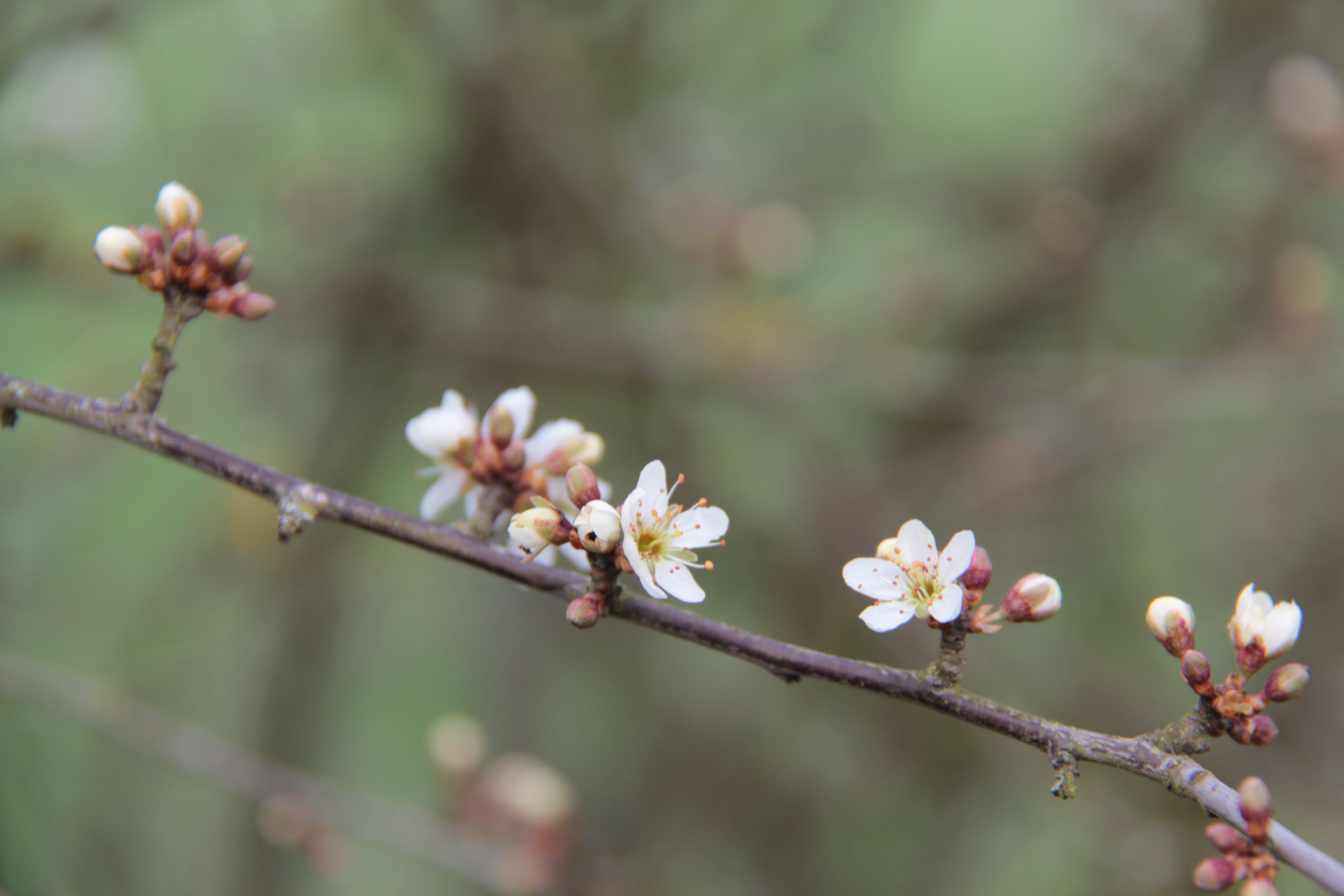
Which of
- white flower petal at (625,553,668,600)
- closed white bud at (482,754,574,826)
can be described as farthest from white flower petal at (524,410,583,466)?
closed white bud at (482,754,574,826)

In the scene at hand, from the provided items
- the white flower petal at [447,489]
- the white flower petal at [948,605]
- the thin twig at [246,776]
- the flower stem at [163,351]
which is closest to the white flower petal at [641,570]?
the white flower petal at [948,605]

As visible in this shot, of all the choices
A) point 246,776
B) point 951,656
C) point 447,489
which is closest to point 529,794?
point 246,776

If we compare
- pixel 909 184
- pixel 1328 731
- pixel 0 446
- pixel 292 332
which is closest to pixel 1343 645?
pixel 1328 731

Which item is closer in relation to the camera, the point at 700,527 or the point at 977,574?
the point at 977,574

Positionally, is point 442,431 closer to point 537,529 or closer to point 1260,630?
point 537,529

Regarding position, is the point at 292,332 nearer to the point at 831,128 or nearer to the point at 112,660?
the point at 112,660

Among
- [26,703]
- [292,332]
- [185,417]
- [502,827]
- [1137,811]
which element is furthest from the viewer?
[185,417]

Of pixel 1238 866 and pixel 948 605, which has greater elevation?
pixel 948 605
